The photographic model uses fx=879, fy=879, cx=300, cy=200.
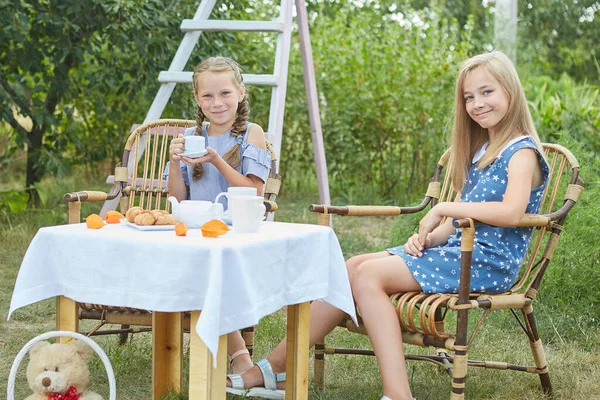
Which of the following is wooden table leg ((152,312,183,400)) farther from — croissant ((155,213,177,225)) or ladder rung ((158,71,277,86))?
ladder rung ((158,71,277,86))

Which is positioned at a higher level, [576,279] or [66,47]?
[66,47]

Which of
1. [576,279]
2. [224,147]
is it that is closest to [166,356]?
[224,147]

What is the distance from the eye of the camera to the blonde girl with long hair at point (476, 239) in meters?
2.85

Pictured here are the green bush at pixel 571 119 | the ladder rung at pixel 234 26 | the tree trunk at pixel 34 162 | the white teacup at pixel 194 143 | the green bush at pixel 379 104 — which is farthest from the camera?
the green bush at pixel 379 104

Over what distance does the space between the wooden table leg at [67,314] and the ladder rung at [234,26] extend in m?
2.97

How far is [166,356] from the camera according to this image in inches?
118

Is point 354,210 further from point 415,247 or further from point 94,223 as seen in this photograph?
point 94,223

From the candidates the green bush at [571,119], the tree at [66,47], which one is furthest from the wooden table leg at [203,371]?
the green bush at [571,119]

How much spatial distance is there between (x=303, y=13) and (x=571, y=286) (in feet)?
8.77

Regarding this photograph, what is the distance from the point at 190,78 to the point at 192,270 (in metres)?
3.04

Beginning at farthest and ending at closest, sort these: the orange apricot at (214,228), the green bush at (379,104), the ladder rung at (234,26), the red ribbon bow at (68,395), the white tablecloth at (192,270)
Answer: the green bush at (379,104) → the ladder rung at (234,26) → the red ribbon bow at (68,395) → the orange apricot at (214,228) → the white tablecloth at (192,270)

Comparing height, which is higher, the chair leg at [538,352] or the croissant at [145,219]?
the croissant at [145,219]

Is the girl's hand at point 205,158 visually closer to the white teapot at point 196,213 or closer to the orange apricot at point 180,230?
the white teapot at point 196,213

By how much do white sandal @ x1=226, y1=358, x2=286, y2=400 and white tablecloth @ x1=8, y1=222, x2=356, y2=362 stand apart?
434mm
